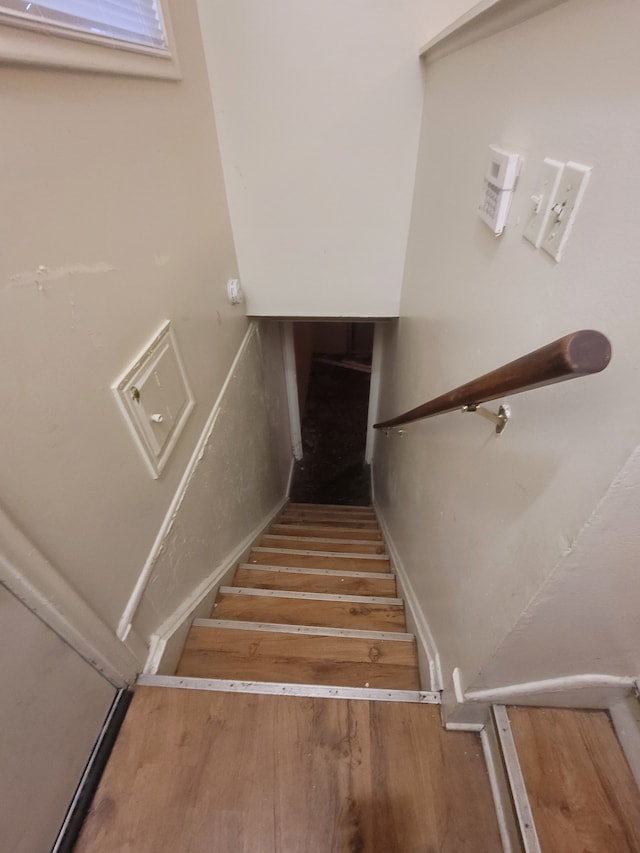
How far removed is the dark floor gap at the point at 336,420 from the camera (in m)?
4.02

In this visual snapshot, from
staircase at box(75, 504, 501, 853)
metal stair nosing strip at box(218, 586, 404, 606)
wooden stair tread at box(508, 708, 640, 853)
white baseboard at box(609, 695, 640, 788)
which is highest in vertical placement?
white baseboard at box(609, 695, 640, 788)

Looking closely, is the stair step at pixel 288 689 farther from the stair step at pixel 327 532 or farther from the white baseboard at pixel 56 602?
the stair step at pixel 327 532

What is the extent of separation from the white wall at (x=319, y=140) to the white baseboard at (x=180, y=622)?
1376 mm

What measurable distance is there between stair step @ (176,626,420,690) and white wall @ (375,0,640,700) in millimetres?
202

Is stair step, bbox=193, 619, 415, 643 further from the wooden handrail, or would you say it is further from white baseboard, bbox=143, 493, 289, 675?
the wooden handrail

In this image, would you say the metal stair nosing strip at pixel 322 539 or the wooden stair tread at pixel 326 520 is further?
the wooden stair tread at pixel 326 520

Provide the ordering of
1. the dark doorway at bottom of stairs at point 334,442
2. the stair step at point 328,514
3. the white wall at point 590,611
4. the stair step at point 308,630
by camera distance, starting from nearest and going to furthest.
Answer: the white wall at point 590,611
the stair step at point 308,630
the stair step at point 328,514
the dark doorway at bottom of stairs at point 334,442

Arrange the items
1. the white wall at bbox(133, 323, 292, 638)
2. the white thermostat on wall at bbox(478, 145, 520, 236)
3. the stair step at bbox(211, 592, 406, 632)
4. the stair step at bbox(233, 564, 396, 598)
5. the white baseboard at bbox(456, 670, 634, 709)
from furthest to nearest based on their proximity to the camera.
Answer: the stair step at bbox(233, 564, 396, 598), the stair step at bbox(211, 592, 406, 632), the white wall at bbox(133, 323, 292, 638), the white baseboard at bbox(456, 670, 634, 709), the white thermostat on wall at bbox(478, 145, 520, 236)

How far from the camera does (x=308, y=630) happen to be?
4.66ft

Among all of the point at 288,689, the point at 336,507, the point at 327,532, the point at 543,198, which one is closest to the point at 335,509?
the point at 336,507

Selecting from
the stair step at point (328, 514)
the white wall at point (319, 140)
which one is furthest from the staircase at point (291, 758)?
the stair step at point (328, 514)

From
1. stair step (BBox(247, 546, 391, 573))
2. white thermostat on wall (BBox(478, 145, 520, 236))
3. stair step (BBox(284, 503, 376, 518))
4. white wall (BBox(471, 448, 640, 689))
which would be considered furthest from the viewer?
stair step (BBox(284, 503, 376, 518))

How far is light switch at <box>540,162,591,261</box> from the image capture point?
536 millimetres

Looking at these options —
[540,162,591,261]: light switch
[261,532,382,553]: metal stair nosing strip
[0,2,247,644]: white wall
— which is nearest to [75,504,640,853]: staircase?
[0,2,247,644]: white wall
